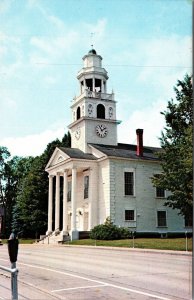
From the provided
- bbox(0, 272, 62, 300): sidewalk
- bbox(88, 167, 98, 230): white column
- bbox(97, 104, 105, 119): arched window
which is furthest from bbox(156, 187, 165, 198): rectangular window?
bbox(0, 272, 62, 300): sidewalk

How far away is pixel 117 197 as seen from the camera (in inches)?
1167

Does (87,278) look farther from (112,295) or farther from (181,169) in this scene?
(181,169)

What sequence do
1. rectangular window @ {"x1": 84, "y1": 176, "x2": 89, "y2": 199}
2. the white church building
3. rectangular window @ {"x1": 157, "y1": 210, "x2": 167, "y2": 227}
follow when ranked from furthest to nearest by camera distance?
rectangular window @ {"x1": 84, "y1": 176, "x2": 89, "y2": 199} < rectangular window @ {"x1": 157, "y1": 210, "x2": 167, "y2": 227} < the white church building

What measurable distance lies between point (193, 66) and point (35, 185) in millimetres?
36184

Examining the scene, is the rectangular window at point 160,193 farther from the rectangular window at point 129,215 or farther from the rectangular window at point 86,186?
the rectangular window at point 86,186

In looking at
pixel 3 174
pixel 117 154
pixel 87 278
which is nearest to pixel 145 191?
pixel 117 154

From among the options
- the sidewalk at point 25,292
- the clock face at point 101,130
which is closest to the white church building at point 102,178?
the clock face at point 101,130

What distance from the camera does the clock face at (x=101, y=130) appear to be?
33.1m

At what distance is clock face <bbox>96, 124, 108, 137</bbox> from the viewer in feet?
109

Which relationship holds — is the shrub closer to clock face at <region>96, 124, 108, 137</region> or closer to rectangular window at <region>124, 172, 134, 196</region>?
rectangular window at <region>124, 172, 134, 196</region>

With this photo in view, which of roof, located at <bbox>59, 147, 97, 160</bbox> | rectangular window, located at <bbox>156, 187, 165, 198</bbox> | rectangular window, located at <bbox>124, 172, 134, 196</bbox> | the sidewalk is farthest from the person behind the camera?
rectangular window, located at <bbox>156, 187, 165, 198</bbox>

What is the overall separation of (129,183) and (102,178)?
1.89 m

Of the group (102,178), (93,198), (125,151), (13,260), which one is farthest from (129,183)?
(13,260)

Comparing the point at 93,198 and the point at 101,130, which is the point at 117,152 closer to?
the point at 101,130
